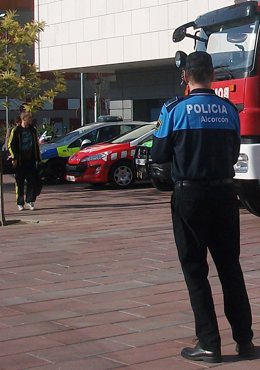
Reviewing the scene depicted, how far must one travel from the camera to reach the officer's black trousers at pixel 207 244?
212 inches

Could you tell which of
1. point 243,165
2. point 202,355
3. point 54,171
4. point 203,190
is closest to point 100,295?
point 202,355

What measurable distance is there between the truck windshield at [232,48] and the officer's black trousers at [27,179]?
4.38 meters

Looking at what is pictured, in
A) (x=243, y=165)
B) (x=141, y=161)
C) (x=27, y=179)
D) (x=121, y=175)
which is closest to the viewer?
(x=243, y=165)

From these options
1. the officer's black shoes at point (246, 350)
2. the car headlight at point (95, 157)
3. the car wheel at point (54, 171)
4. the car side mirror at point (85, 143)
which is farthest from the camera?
the car wheel at point (54, 171)

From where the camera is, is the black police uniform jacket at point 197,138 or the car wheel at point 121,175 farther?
the car wheel at point 121,175

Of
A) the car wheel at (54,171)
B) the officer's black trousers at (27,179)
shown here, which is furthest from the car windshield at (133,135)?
the officer's black trousers at (27,179)

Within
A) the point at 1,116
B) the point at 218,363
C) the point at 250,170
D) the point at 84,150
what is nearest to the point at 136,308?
the point at 218,363

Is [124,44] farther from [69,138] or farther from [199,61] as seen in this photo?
[199,61]

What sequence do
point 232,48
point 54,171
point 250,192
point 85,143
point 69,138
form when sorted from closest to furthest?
point 250,192
point 232,48
point 85,143
point 54,171
point 69,138

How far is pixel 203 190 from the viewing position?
17.6 ft

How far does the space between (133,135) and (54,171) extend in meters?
2.99

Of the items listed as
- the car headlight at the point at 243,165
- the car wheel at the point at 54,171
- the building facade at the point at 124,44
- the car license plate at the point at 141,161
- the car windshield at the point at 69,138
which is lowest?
the car wheel at the point at 54,171

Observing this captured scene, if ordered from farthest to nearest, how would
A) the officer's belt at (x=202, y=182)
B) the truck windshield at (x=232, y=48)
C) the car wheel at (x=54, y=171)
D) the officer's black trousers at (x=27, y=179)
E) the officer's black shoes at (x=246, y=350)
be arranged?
the car wheel at (x=54, y=171) < the officer's black trousers at (x=27, y=179) < the truck windshield at (x=232, y=48) < the officer's black shoes at (x=246, y=350) < the officer's belt at (x=202, y=182)

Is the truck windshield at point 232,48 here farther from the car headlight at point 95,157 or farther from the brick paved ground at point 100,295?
the car headlight at point 95,157
